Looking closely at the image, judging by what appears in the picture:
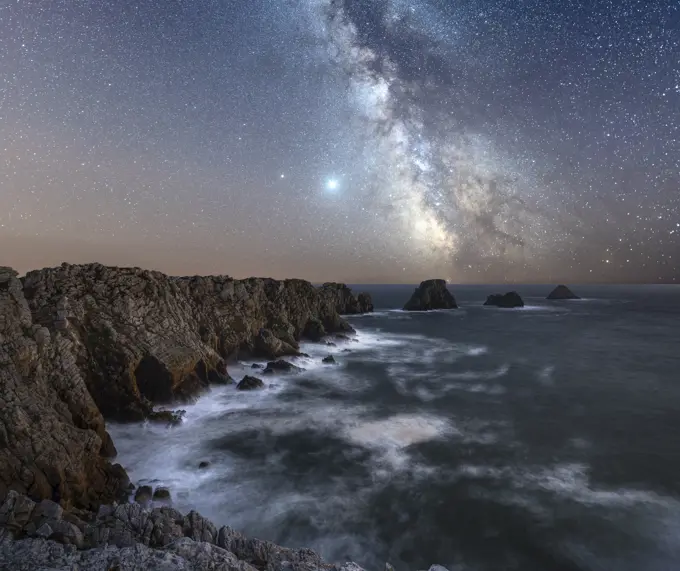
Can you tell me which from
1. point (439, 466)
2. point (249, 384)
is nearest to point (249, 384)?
point (249, 384)

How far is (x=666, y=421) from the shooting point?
24.2 meters

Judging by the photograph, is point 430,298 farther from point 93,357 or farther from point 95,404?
point 95,404

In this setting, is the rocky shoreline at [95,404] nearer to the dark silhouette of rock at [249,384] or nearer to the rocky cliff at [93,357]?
the rocky cliff at [93,357]

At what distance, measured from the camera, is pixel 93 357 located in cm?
2041

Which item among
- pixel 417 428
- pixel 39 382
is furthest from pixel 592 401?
pixel 39 382

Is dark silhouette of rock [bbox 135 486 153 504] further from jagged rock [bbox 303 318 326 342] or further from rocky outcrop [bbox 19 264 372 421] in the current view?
jagged rock [bbox 303 318 326 342]

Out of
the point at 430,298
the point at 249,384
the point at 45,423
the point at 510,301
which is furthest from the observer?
the point at 510,301

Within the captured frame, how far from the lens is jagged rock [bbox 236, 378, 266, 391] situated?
27989mm

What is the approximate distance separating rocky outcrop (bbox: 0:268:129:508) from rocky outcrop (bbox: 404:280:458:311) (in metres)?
102

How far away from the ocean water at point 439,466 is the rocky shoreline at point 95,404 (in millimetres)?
2700

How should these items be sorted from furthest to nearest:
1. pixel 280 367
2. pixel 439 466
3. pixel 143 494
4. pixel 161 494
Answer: pixel 280 367 → pixel 439 466 → pixel 161 494 → pixel 143 494

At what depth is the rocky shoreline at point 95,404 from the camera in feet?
26.6

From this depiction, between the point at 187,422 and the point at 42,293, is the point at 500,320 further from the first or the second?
the point at 42,293

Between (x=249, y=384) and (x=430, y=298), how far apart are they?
9308cm
